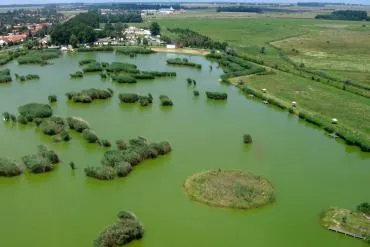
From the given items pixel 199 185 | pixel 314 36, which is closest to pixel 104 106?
pixel 199 185

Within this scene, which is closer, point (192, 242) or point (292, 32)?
point (192, 242)

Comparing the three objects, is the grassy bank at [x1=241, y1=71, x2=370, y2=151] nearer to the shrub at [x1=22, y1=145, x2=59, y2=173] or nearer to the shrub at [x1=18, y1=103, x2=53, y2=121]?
the shrub at [x1=18, y1=103, x2=53, y2=121]

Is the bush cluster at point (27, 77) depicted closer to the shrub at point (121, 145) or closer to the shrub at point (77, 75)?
the shrub at point (77, 75)

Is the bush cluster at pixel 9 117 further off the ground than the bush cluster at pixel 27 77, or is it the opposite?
the bush cluster at pixel 27 77

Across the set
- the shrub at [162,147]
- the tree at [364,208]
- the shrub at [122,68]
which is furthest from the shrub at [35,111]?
the tree at [364,208]

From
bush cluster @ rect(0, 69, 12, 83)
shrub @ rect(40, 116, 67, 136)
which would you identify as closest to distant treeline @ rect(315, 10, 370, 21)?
bush cluster @ rect(0, 69, 12, 83)

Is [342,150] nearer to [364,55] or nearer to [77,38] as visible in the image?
[364,55]

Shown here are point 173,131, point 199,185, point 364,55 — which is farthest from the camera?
point 364,55

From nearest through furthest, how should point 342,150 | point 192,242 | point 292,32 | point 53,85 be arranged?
point 192,242 → point 342,150 → point 53,85 → point 292,32
